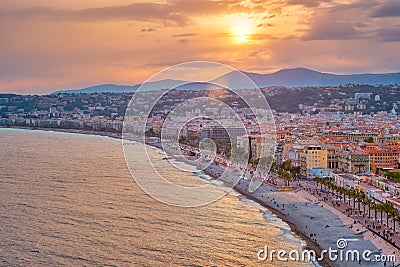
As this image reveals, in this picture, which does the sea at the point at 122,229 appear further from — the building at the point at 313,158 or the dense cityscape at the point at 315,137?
the building at the point at 313,158

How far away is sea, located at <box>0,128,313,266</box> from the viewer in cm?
1026

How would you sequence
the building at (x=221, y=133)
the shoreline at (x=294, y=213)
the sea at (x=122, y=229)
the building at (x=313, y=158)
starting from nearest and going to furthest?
the sea at (x=122, y=229), the shoreline at (x=294, y=213), the building at (x=313, y=158), the building at (x=221, y=133)

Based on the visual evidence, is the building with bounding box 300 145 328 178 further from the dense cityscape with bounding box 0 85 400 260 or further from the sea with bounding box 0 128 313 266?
the sea with bounding box 0 128 313 266

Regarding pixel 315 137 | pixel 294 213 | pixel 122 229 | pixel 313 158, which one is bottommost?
pixel 122 229

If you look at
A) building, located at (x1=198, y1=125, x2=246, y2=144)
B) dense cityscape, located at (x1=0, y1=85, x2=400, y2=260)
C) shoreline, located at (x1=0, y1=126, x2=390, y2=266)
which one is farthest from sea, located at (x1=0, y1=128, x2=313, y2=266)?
building, located at (x1=198, y1=125, x2=246, y2=144)

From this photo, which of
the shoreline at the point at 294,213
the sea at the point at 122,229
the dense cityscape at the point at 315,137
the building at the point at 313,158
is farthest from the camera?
the building at the point at 313,158

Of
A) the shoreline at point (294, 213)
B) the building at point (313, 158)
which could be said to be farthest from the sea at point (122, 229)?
the building at point (313, 158)

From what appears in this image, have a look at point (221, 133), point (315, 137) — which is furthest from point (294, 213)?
point (221, 133)

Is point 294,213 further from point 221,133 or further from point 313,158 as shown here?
point 221,133

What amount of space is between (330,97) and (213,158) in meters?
42.4

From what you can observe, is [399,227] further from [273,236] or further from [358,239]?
[273,236]

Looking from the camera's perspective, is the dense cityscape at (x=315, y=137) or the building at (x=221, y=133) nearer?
the dense cityscape at (x=315, y=137)

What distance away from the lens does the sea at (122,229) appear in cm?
1026

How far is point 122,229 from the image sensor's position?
12242mm
